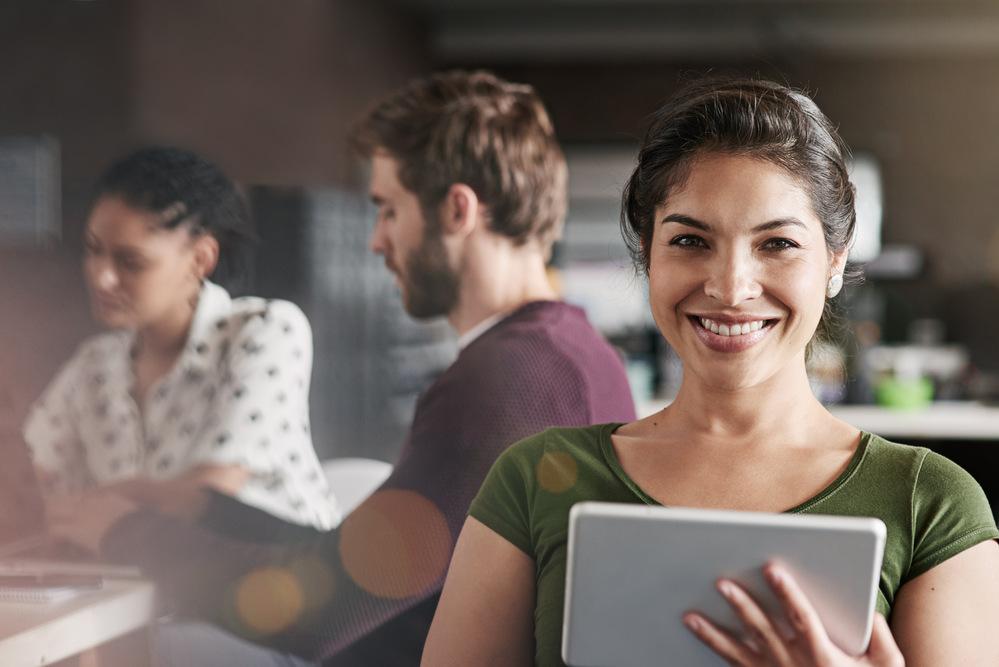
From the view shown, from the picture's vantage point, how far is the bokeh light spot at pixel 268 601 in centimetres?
128

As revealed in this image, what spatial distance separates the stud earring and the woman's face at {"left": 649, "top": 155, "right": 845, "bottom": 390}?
→ 0.04 m

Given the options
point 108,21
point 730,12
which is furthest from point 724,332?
point 730,12

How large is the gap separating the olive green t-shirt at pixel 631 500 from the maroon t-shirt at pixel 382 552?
0.22 m

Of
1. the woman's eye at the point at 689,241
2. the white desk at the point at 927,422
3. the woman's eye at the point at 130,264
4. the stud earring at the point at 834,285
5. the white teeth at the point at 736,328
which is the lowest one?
the white desk at the point at 927,422

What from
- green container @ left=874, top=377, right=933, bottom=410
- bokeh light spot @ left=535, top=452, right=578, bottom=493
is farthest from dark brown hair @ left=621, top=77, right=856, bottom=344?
green container @ left=874, top=377, right=933, bottom=410

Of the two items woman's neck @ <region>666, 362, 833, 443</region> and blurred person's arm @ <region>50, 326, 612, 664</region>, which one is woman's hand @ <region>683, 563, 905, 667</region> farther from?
blurred person's arm @ <region>50, 326, 612, 664</region>

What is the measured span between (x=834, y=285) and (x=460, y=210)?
56 cm

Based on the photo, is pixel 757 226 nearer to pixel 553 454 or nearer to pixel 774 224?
pixel 774 224

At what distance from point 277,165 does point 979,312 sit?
4048 millimetres

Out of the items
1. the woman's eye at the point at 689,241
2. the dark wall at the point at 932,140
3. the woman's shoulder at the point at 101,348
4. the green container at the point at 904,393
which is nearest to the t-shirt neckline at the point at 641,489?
the woman's eye at the point at 689,241

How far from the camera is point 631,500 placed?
3.41ft

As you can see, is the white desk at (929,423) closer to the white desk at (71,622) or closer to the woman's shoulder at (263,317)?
the woman's shoulder at (263,317)

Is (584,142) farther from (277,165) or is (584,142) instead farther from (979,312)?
(277,165)

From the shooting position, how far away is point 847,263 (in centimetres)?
113
